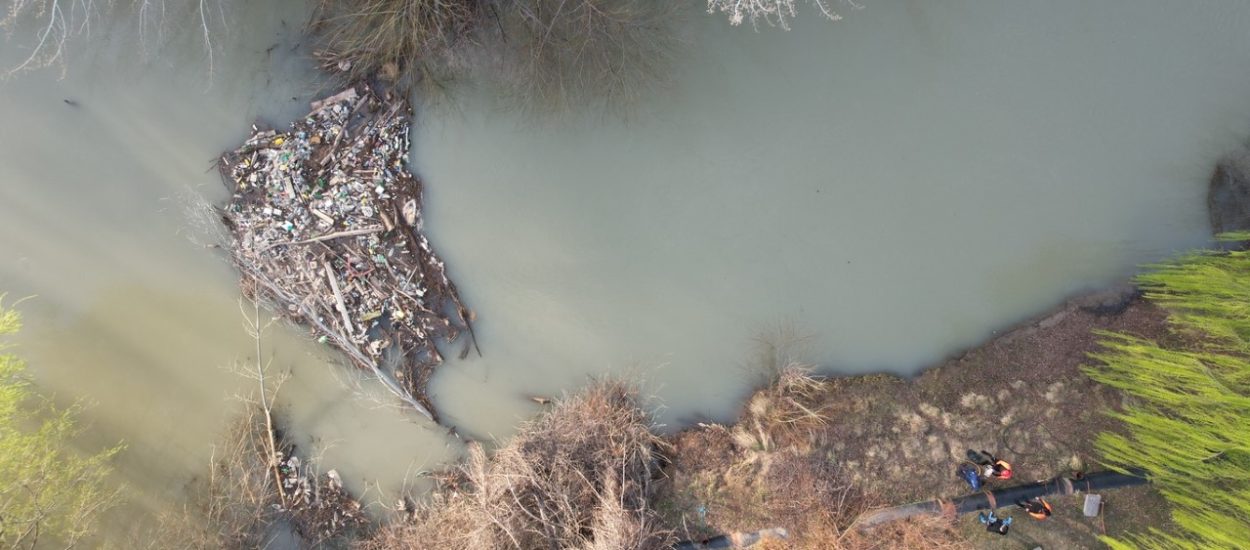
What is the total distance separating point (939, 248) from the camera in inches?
239

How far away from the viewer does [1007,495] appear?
236 inches

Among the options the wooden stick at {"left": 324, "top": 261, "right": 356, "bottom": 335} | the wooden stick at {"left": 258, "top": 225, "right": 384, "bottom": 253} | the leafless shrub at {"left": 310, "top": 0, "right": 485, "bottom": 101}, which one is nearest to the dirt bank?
the wooden stick at {"left": 324, "top": 261, "right": 356, "bottom": 335}

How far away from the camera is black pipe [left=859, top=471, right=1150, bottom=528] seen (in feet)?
19.6

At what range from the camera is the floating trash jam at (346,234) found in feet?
19.7

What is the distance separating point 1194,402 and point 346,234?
6.93 meters

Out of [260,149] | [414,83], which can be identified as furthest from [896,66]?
[260,149]

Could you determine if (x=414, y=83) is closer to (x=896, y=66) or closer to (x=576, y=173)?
(x=576, y=173)

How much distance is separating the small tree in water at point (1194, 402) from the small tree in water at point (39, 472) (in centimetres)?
850

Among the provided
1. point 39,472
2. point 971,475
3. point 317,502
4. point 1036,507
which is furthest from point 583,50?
point 39,472

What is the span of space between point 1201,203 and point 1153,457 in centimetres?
225

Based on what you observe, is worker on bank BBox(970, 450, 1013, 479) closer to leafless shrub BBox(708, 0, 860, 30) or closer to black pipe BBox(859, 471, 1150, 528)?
black pipe BBox(859, 471, 1150, 528)

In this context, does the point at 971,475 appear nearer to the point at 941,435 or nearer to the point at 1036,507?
the point at 941,435

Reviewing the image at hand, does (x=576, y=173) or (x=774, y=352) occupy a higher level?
(x=576, y=173)

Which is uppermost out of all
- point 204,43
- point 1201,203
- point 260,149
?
point 204,43
